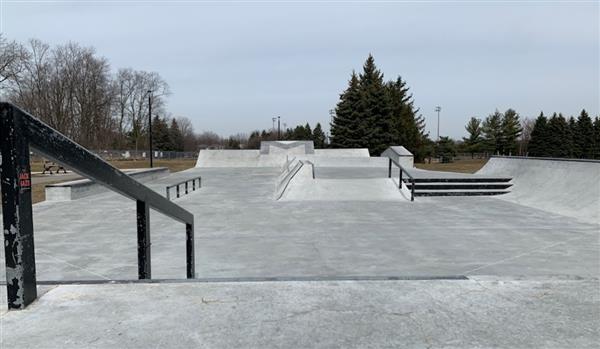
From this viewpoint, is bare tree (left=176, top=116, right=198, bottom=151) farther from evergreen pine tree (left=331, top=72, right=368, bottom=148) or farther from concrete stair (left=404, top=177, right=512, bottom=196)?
concrete stair (left=404, top=177, right=512, bottom=196)

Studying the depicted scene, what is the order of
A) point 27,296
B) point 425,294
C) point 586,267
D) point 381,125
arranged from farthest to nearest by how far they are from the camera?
point 381,125, point 586,267, point 425,294, point 27,296

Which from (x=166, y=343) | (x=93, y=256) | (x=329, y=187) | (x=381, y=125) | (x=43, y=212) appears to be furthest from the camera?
(x=381, y=125)

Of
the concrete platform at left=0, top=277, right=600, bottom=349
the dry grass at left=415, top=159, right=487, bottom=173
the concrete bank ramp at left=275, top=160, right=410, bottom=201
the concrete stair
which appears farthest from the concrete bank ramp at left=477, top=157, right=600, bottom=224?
the concrete platform at left=0, top=277, right=600, bottom=349

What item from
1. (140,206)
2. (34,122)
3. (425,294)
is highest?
(34,122)

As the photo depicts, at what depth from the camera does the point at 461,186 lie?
46.4 ft

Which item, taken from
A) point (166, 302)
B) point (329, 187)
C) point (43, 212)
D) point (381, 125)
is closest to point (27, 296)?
point (166, 302)

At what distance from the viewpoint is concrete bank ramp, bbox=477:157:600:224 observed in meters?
10.3

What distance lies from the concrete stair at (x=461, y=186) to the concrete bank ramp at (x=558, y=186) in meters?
0.47

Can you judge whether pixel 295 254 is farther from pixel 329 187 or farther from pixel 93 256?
pixel 329 187

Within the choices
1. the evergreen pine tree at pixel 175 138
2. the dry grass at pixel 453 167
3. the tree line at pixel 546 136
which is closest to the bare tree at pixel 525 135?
the tree line at pixel 546 136

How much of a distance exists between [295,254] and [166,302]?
13.3 ft

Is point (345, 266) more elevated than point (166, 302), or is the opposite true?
point (166, 302)

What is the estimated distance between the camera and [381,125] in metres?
44.2

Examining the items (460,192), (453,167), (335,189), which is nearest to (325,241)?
(335,189)
